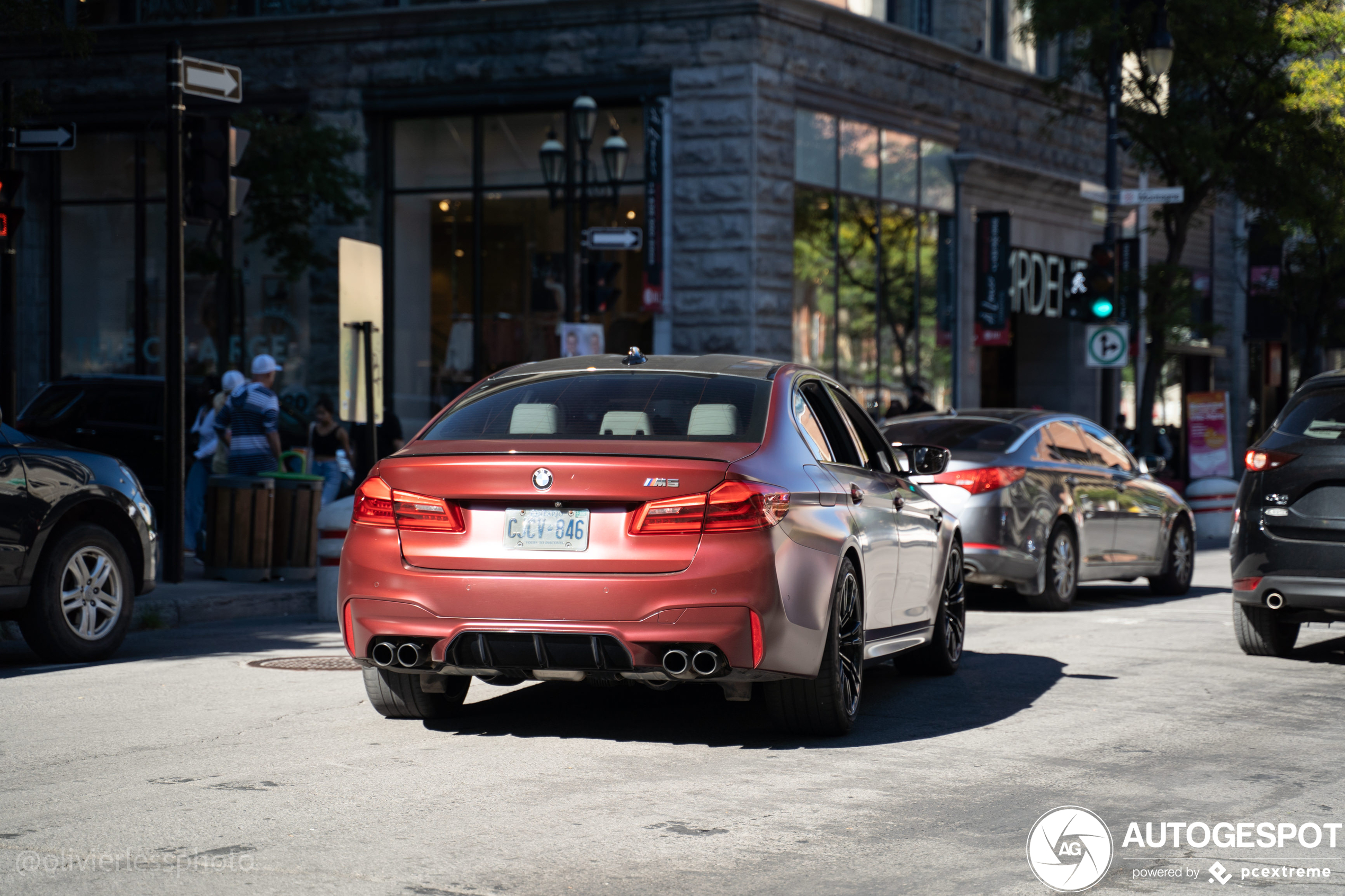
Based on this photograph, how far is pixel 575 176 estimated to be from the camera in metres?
25.4

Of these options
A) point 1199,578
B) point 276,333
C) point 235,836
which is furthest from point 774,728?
point 276,333

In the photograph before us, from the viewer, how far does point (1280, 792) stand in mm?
6195

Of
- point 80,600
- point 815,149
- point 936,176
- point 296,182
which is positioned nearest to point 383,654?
point 80,600

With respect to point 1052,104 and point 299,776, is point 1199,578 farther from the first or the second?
point 1052,104

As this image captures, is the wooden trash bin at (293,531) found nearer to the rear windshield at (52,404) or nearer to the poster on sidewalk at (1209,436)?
the rear windshield at (52,404)

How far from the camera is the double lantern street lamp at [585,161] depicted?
2241cm

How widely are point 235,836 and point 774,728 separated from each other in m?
2.86

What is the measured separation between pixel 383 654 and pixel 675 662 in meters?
1.24

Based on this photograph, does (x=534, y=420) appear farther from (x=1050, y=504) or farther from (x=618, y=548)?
(x=1050, y=504)

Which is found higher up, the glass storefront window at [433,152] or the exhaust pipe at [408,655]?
the glass storefront window at [433,152]

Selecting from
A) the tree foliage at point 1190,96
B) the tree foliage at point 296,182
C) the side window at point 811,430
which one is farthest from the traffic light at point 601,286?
the side window at point 811,430

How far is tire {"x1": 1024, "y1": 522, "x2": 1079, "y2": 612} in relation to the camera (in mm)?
13383

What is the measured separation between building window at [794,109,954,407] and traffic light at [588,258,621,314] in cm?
461

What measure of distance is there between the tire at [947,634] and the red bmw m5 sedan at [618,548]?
70.4 inches
